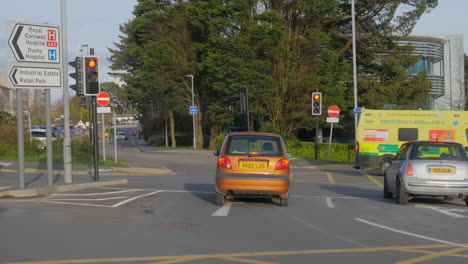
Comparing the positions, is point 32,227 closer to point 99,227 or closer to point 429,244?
point 99,227

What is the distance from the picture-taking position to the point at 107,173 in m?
23.2

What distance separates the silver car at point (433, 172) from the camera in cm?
1261

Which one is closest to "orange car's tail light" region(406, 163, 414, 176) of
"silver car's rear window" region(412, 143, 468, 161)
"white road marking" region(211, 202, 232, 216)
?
"silver car's rear window" region(412, 143, 468, 161)

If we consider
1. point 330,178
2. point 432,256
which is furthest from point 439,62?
point 432,256

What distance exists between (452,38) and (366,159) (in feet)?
160

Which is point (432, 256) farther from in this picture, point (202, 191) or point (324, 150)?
point (324, 150)

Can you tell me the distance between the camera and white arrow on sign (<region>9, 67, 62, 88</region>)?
46.4ft

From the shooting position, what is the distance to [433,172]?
41.7 ft

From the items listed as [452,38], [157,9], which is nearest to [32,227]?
[157,9]

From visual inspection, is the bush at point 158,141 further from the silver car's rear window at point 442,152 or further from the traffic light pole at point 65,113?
the silver car's rear window at point 442,152

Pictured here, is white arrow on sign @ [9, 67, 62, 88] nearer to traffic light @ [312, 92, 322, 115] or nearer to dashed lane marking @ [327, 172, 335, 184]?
dashed lane marking @ [327, 172, 335, 184]

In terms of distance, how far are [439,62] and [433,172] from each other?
56.6m

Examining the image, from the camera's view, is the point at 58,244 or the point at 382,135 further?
the point at 382,135

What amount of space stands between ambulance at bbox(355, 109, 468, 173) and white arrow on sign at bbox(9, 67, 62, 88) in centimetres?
1374
